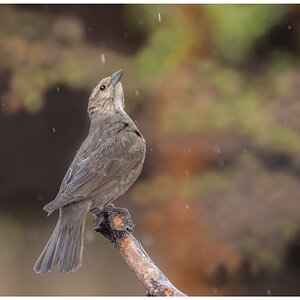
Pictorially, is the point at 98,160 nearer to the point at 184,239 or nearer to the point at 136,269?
the point at 136,269

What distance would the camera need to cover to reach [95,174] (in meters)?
2.92

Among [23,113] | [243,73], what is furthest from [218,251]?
[23,113]

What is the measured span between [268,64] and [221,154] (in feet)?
1.99

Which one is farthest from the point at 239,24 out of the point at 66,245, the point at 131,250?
the point at 131,250

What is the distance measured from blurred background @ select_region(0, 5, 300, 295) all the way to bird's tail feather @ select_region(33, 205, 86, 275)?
2.07 metres

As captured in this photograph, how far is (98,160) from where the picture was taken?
9.66 ft

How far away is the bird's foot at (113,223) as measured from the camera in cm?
262

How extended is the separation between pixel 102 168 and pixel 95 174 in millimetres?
37

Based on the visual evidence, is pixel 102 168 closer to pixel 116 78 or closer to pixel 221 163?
pixel 116 78

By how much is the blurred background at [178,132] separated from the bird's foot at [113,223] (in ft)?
7.06

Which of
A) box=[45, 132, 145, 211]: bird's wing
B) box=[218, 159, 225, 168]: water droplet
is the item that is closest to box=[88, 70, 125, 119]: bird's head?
box=[45, 132, 145, 211]: bird's wing

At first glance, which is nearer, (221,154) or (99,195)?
(99,195)

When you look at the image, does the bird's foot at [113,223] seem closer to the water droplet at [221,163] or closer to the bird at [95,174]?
the bird at [95,174]

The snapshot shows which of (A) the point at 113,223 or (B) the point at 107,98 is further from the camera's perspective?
(B) the point at 107,98
